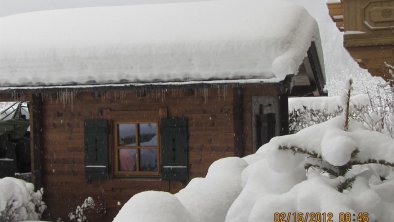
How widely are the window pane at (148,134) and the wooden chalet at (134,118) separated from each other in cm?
2

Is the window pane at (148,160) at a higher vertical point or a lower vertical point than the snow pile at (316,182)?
lower

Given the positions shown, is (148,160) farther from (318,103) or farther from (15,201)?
(318,103)

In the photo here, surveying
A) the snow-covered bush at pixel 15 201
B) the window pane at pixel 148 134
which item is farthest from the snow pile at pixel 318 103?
the snow-covered bush at pixel 15 201

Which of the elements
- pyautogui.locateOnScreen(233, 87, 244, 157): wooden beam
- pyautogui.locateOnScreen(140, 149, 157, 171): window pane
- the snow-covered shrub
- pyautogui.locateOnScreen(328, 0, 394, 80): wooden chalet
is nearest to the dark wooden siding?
pyautogui.locateOnScreen(233, 87, 244, 157): wooden beam

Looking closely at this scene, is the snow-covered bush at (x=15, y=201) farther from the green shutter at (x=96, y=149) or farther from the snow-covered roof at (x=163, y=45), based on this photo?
the snow-covered roof at (x=163, y=45)

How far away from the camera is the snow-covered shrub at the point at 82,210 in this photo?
9.57 m

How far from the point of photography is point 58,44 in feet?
32.0

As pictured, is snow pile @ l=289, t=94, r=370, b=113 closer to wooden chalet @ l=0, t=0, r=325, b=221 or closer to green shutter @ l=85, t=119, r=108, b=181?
wooden chalet @ l=0, t=0, r=325, b=221

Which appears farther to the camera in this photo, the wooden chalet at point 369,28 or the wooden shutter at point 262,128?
the wooden shutter at point 262,128

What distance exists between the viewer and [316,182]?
8.17 ft
